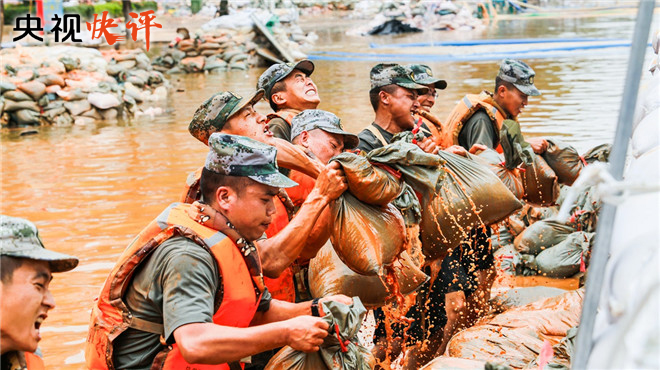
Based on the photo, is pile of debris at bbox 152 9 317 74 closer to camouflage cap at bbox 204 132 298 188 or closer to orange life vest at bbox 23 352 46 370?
camouflage cap at bbox 204 132 298 188

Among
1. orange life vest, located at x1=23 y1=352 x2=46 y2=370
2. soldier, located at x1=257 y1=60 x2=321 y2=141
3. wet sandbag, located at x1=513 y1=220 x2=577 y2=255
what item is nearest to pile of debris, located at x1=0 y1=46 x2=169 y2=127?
wet sandbag, located at x1=513 y1=220 x2=577 y2=255

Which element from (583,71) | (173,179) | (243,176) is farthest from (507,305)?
(583,71)

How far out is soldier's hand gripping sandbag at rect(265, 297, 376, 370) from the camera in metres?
3.07

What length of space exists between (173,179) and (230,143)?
7512mm

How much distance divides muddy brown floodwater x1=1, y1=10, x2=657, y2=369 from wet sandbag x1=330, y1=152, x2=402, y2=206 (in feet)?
8.47

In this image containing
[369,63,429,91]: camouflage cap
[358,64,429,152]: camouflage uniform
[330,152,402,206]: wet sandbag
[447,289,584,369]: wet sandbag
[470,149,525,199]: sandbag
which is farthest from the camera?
[470,149,525,199]: sandbag

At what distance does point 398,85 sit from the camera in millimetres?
4887

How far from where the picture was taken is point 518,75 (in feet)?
18.3

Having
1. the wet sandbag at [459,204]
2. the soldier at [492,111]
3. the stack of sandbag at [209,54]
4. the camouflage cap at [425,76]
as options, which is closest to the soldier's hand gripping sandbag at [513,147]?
the soldier at [492,111]

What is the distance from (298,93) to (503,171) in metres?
1.38

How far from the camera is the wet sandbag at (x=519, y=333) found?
439cm

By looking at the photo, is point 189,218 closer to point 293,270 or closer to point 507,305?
point 293,270

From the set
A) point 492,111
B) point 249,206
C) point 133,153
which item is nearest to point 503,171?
point 492,111

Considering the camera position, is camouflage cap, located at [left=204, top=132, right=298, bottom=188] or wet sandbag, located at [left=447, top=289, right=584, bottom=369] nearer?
camouflage cap, located at [left=204, top=132, right=298, bottom=188]
